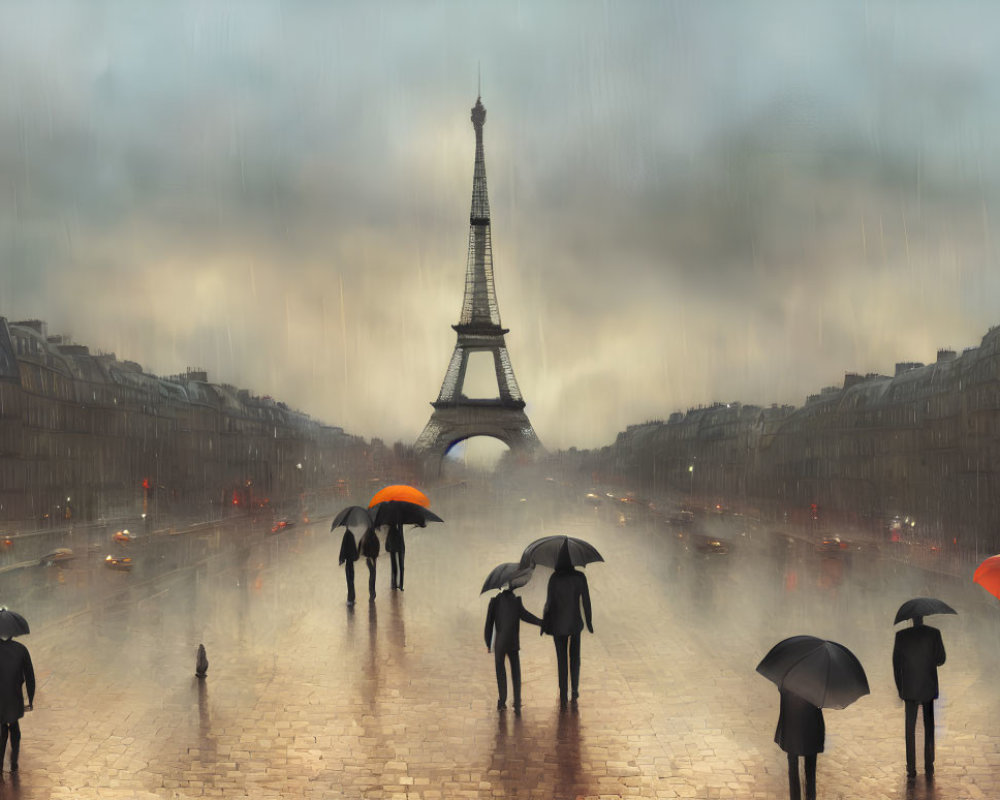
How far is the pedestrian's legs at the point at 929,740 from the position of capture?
31.7 feet

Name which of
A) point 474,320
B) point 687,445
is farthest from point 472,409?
point 687,445

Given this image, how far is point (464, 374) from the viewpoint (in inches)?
4033

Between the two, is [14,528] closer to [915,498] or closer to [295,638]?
[295,638]

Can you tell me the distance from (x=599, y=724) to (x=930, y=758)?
3.78 m

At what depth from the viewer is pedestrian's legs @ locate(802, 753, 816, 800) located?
27.5 feet

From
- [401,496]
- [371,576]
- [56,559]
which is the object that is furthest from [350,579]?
[56,559]

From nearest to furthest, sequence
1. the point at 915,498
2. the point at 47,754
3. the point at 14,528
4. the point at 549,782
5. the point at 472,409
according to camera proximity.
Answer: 1. the point at 549,782
2. the point at 47,754
3. the point at 14,528
4. the point at 915,498
5. the point at 472,409

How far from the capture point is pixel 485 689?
13.0 m

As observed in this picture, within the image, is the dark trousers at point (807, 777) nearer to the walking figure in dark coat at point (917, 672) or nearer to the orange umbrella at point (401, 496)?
the walking figure in dark coat at point (917, 672)

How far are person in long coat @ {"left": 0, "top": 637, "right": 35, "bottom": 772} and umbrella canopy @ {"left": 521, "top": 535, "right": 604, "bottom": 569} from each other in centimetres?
567

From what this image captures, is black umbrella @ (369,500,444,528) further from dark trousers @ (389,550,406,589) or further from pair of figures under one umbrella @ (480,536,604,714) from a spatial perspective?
pair of figures under one umbrella @ (480,536,604,714)

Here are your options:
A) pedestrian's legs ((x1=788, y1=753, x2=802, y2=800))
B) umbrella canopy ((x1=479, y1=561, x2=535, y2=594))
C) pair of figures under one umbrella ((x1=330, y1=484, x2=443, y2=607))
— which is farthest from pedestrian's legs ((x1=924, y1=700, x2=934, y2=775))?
pair of figures under one umbrella ((x1=330, y1=484, x2=443, y2=607))

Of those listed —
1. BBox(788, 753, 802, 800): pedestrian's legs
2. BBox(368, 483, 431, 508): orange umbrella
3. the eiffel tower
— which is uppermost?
the eiffel tower

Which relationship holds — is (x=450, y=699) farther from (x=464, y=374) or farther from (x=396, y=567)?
(x=464, y=374)
